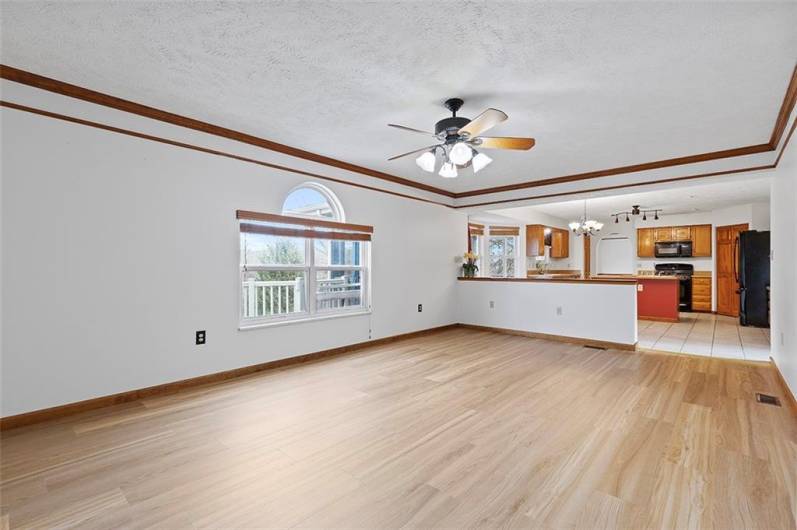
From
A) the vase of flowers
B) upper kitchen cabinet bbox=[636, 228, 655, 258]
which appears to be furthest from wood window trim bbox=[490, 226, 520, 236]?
upper kitchen cabinet bbox=[636, 228, 655, 258]

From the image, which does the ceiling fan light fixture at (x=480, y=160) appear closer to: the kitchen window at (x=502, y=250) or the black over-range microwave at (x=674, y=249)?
the kitchen window at (x=502, y=250)

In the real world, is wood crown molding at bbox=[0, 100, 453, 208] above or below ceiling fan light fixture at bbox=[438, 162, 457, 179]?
above

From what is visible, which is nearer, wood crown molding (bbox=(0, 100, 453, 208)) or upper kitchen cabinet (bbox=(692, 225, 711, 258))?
wood crown molding (bbox=(0, 100, 453, 208))

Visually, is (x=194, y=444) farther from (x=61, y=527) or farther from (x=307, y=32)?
(x=307, y=32)

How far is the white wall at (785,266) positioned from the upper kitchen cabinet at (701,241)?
5.42m

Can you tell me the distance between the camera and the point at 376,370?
4.15 m

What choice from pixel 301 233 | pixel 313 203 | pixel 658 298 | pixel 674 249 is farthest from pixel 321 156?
pixel 674 249

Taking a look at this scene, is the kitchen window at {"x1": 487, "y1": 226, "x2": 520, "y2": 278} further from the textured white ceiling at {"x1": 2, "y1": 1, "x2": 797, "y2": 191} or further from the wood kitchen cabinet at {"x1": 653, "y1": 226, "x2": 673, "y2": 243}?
the textured white ceiling at {"x1": 2, "y1": 1, "x2": 797, "y2": 191}

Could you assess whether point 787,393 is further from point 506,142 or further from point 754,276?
point 754,276

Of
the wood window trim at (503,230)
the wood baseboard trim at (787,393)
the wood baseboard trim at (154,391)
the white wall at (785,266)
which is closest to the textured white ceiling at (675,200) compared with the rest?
the wood window trim at (503,230)

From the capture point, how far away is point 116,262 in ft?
10.3

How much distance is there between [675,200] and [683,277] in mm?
2342

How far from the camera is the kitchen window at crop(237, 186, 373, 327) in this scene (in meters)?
4.14

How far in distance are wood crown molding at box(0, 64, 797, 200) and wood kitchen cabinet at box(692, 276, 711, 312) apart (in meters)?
6.07
